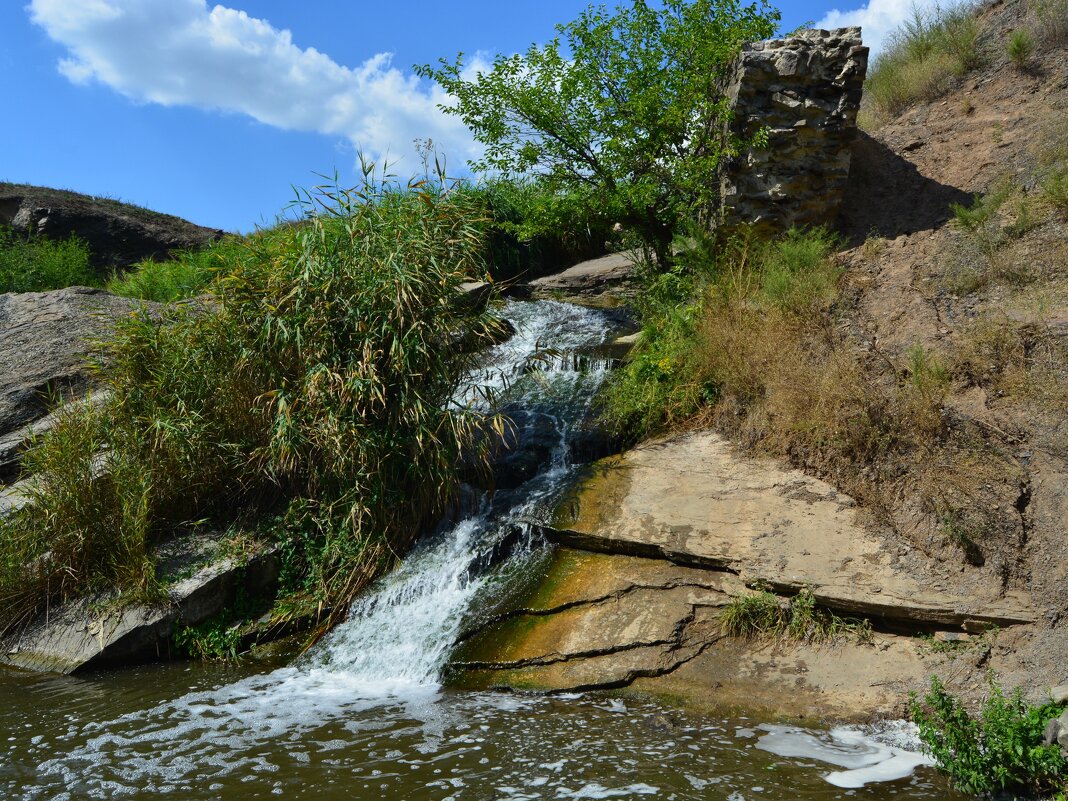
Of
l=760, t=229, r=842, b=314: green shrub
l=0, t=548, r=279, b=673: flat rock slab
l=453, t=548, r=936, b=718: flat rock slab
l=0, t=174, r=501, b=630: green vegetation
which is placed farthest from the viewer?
l=760, t=229, r=842, b=314: green shrub

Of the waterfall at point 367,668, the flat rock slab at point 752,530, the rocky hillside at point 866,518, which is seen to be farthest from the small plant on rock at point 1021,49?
the flat rock slab at point 752,530

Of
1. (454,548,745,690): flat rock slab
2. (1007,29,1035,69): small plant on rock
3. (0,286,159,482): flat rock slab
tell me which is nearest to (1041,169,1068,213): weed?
(1007,29,1035,69): small plant on rock

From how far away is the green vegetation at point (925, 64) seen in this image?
40.4 feet

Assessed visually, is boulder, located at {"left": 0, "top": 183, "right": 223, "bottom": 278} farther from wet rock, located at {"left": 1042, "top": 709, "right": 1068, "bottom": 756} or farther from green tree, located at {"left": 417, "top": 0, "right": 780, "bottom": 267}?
wet rock, located at {"left": 1042, "top": 709, "right": 1068, "bottom": 756}

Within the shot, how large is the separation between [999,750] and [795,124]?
25.0ft

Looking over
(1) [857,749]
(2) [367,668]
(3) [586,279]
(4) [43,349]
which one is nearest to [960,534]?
(1) [857,749]

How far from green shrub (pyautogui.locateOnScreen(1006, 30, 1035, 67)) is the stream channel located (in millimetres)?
9246

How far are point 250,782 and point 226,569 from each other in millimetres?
3183

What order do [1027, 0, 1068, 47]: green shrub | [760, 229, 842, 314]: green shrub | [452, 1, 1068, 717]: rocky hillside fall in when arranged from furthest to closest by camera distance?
[1027, 0, 1068, 47]: green shrub < [760, 229, 842, 314]: green shrub < [452, 1, 1068, 717]: rocky hillside

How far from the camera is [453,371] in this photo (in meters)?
8.10

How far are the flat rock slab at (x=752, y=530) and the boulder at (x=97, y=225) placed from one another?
44.7ft

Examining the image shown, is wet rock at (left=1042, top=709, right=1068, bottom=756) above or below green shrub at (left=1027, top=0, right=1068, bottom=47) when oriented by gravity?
below

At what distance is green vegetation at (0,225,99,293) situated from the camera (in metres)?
15.1

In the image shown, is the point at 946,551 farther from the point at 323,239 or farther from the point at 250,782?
the point at 323,239
